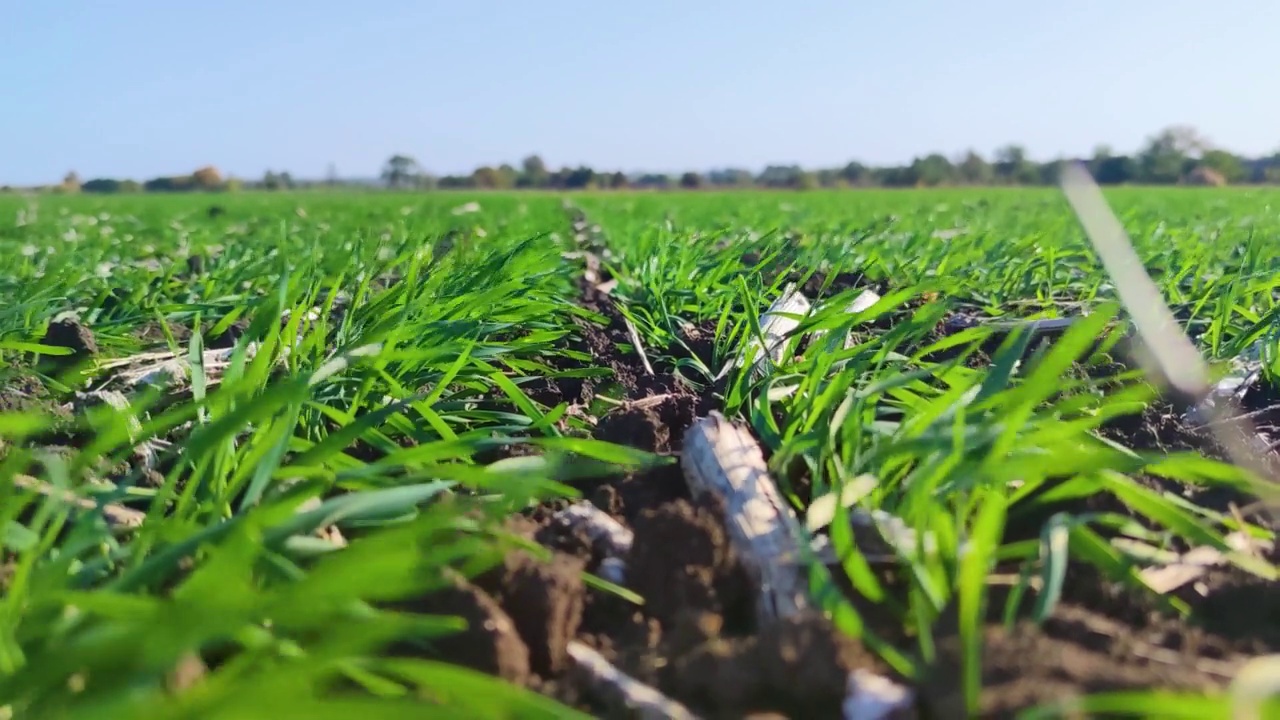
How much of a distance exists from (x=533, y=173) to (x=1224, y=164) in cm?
3870

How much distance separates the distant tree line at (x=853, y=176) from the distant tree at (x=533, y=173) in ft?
0.20

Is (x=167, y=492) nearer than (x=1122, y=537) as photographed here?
Yes

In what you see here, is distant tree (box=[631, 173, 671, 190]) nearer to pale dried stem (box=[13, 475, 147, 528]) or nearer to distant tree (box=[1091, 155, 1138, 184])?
distant tree (box=[1091, 155, 1138, 184])

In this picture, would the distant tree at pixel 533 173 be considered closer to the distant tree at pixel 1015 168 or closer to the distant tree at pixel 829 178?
the distant tree at pixel 829 178

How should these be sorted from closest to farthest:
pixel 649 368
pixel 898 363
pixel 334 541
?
1. pixel 334 541
2. pixel 898 363
3. pixel 649 368

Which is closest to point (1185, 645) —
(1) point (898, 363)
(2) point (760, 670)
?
(2) point (760, 670)

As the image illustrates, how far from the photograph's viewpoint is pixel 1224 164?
46.8 metres

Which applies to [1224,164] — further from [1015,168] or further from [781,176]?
[781,176]

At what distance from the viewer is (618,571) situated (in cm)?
129

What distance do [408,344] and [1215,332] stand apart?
78.1 inches

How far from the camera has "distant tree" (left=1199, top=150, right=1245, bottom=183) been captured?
44.2 m

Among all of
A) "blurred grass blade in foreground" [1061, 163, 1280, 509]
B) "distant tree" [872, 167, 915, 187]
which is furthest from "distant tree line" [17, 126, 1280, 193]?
"blurred grass blade in foreground" [1061, 163, 1280, 509]

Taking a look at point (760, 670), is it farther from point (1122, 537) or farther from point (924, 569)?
point (1122, 537)

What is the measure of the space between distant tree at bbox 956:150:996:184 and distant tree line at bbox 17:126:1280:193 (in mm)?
→ 57
